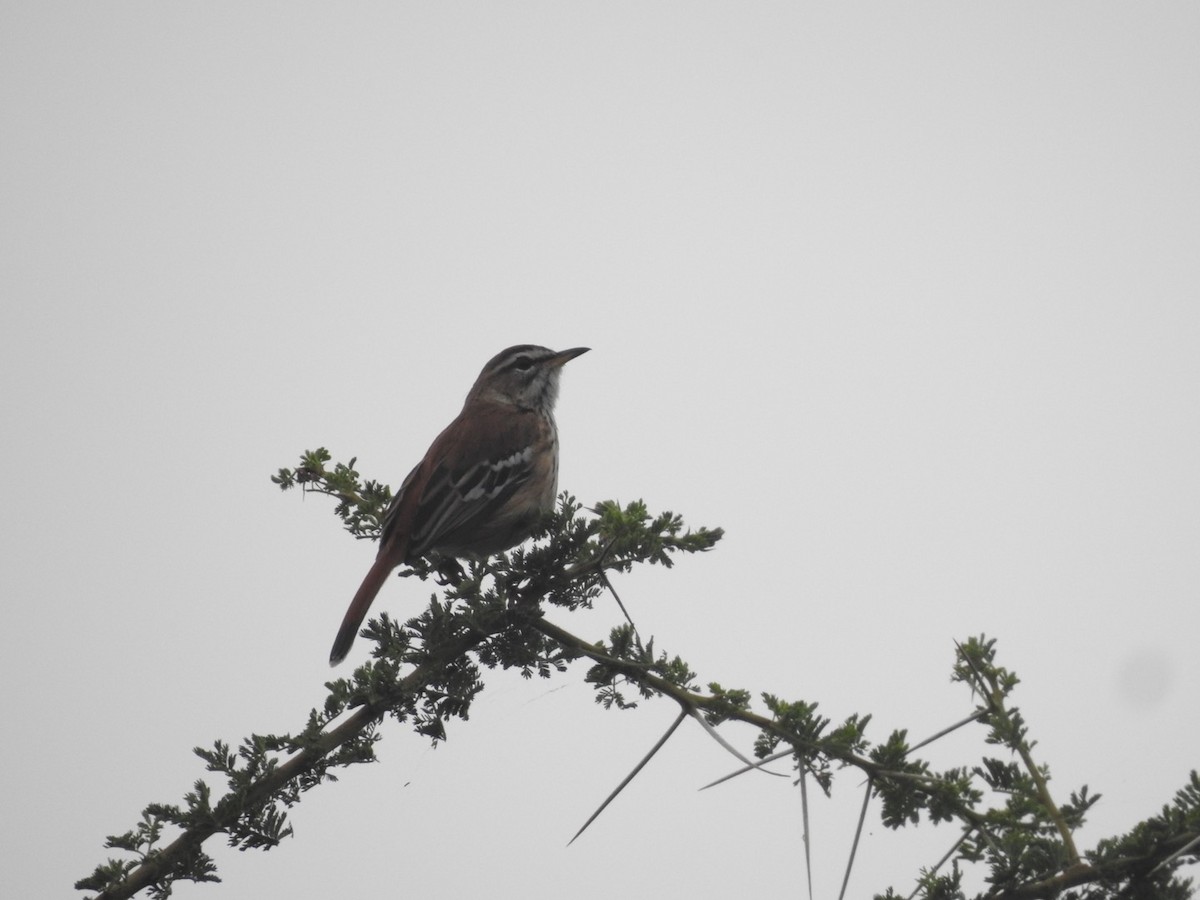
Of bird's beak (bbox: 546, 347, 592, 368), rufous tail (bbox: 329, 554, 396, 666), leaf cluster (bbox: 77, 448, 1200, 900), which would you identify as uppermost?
bird's beak (bbox: 546, 347, 592, 368)

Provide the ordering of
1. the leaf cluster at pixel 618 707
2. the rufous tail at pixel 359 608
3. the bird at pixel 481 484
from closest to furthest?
the leaf cluster at pixel 618 707 < the rufous tail at pixel 359 608 < the bird at pixel 481 484

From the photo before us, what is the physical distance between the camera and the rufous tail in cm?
484

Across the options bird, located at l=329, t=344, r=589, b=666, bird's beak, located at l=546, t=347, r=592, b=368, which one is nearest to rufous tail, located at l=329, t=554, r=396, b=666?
bird, located at l=329, t=344, r=589, b=666

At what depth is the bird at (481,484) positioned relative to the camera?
5.18 m

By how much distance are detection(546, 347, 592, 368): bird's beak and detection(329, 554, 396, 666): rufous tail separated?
283 cm

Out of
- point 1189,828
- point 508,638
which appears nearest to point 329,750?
point 508,638

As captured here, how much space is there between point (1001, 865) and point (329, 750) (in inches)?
74.1

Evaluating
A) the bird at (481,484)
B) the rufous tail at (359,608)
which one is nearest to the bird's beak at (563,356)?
the bird at (481,484)

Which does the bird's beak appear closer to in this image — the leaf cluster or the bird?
the bird

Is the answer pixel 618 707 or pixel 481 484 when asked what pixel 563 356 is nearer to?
pixel 481 484

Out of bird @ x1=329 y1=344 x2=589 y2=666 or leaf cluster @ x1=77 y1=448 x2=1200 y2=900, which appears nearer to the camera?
leaf cluster @ x1=77 y1=448 x2=1200 y2=900

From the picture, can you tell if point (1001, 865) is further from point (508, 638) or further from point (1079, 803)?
point (508, 638)

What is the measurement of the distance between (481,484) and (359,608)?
120 cm

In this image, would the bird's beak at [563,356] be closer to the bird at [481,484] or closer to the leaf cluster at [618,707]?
the bird at [481,484]
